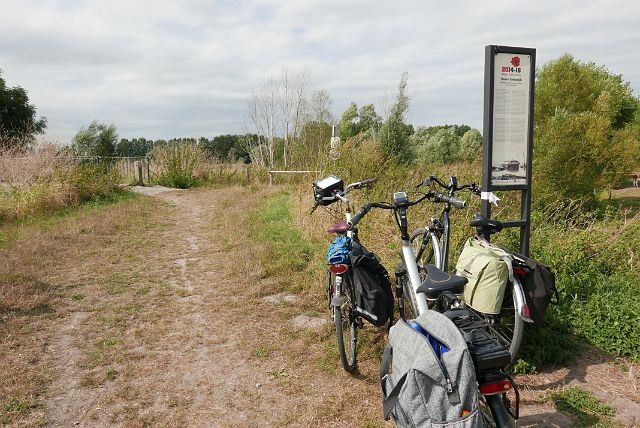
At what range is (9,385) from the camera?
3.18m

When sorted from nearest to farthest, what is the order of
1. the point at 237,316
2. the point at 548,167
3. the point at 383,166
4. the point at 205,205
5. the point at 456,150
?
the point at 237,316 < the point at 383,166 < the point at 205,205 < the point at 548,167 < the point at 456,150

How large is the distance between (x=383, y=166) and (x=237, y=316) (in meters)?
4.02

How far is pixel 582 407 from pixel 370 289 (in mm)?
1479

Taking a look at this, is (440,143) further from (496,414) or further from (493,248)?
(496,414)

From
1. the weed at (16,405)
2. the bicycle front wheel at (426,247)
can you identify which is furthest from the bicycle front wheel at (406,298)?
the weed at (16,405)

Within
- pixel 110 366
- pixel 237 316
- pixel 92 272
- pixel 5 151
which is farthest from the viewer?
pixel 5 151

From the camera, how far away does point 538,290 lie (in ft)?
9.73

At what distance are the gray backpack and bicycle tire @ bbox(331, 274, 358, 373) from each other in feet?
4.49

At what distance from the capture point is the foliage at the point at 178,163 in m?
18.7

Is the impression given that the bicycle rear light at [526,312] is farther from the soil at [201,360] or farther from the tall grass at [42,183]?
the tall grass at [42,183]

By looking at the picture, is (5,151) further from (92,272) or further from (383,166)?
(383,166)

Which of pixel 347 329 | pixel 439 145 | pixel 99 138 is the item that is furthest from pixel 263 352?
pixel 99 138

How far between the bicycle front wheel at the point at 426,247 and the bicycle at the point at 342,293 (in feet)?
1.92

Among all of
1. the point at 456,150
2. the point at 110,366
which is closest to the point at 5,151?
the point at 110,366
